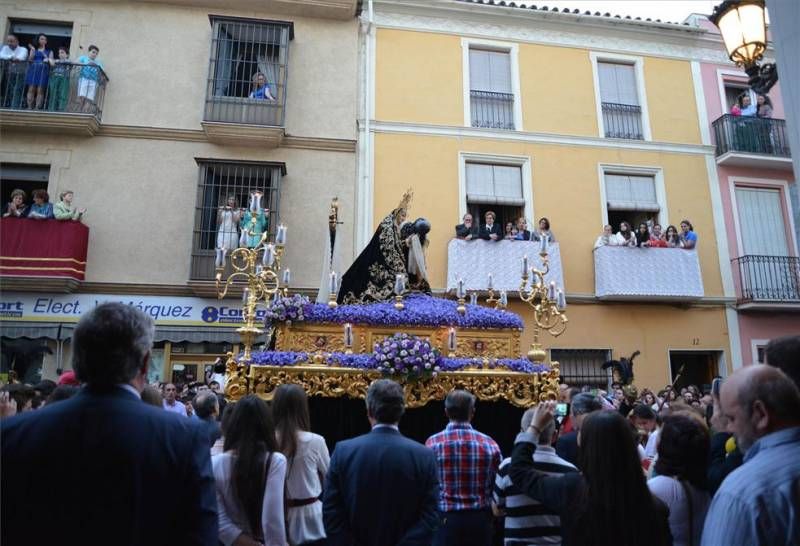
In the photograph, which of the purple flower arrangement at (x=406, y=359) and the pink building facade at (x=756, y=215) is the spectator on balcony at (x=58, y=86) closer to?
the purple flower arrangement at (x=406, y=359)

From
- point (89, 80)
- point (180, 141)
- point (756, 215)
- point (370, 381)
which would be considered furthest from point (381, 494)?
point (756, 215)

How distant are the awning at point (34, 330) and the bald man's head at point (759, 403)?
12.2 m

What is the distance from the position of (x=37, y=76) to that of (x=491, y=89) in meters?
10.6

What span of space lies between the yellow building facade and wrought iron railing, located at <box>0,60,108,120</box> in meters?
6.18

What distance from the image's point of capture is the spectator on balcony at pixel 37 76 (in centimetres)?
1223

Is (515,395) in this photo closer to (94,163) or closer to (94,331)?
(94,331)

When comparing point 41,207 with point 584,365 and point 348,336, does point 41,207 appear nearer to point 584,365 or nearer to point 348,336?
point 348,336

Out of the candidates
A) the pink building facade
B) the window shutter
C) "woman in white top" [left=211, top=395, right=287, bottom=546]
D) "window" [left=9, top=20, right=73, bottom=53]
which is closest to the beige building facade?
"window" [left=9, top=20, right=73, bottom=53]

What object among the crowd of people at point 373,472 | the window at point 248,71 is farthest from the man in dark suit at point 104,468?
the window at point 248,71

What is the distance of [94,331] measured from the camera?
1807mm

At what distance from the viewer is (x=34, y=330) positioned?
1130cm

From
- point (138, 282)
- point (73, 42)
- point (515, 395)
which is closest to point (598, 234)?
point (515, 395)

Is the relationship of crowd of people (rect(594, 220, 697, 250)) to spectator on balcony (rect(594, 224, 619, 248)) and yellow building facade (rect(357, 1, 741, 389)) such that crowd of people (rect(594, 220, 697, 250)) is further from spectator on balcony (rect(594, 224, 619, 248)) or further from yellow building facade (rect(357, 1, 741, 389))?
yellow building facade (rect(357, 1, 741, 389))

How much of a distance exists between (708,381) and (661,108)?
7179 millimetres
